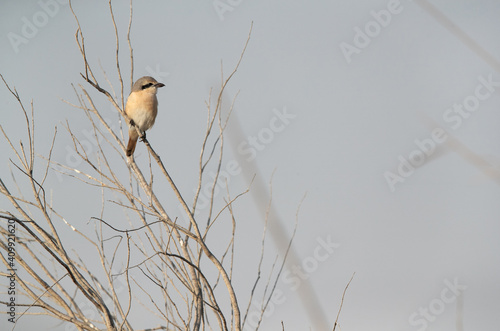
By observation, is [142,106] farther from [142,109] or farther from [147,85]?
[147,85]

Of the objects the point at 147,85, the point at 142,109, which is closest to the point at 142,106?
the point at 142,109

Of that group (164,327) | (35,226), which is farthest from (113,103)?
(164,327)

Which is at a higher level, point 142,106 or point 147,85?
point 147,85

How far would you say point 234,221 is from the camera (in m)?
2.21

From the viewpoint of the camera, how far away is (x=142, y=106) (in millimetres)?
3936

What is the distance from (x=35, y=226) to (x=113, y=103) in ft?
2.05

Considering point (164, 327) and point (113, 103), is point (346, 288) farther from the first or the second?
point (113, 103)

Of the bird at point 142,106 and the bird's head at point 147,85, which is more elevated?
the bird's head at point 147,85

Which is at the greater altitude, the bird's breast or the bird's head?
the bird's head

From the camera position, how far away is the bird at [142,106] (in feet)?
12.9

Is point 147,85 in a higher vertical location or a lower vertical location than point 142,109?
higher

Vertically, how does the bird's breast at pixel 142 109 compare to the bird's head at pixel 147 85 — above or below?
below

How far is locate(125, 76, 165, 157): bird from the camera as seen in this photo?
393 cm

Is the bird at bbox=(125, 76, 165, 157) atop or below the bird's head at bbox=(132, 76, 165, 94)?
below
